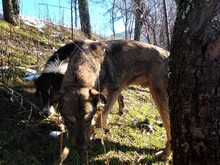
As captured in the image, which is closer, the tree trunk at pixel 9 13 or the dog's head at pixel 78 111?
the dog's head at pixel 78 111

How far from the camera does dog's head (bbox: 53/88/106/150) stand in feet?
15.5

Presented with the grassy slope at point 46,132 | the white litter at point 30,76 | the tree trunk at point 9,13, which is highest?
the tree trunk at point 9,13

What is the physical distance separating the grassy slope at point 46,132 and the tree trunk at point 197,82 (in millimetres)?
1118

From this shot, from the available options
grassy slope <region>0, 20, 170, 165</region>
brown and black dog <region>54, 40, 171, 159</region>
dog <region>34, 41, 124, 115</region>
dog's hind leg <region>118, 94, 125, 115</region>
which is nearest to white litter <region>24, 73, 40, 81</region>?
grassy slope <region>0, 20, 170, 165</region>

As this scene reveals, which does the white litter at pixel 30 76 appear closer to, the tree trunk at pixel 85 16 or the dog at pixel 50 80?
the dog at pixel 50 80

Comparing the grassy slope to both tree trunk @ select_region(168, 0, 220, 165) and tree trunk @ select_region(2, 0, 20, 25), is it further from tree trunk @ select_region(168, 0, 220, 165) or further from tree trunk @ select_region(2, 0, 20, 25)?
tree trunk @ select_region(2, 0, 20, 25)

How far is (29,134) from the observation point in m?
5.27

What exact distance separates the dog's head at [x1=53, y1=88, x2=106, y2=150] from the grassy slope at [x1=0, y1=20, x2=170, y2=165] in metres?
0.23

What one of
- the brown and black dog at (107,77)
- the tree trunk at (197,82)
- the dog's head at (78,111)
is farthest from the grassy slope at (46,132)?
the tree trunk at (197,82)

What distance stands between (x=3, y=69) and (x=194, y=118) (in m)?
4.88

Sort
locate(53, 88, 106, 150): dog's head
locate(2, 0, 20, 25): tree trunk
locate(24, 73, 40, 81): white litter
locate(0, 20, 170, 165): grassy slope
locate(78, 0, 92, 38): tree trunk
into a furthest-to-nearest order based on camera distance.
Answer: locate(78, 0, 92, 38): tree trunk
locate(2, 0, 20, 25): tree trunk
locate(24, 73, 40, 81): white litter
locate(0, 20, 170, 165): grassy slope
locate(53, 88, 106, 150): dog's head

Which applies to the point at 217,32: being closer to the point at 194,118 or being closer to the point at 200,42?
the point at 200,42

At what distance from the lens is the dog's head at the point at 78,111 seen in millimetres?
4738

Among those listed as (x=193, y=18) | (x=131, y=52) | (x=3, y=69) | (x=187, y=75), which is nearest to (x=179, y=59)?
(x=187, y=75)
